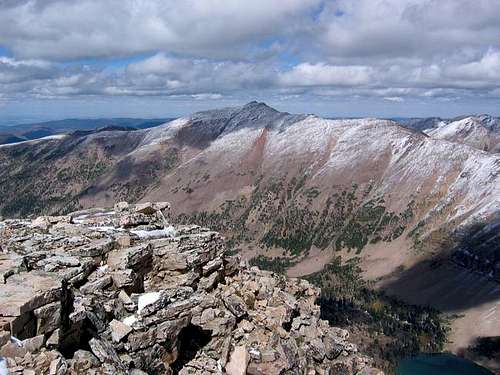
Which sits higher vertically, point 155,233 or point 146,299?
point 155,233

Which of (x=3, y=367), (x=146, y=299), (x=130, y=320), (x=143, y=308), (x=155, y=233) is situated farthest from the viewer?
(x=155, y=233)

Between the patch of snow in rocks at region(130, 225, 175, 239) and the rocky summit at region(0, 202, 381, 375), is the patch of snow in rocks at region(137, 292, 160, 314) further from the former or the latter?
the patch of snow in rocks at region(130, 225, 175, 239)

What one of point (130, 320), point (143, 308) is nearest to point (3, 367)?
point (130, 320)

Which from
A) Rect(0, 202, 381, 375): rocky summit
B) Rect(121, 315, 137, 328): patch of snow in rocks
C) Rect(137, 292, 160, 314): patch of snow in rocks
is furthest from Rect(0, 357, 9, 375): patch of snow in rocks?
Rect(137, 292, 160, 314): patch of snow in rocks

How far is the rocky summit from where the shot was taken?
31531 millimetres

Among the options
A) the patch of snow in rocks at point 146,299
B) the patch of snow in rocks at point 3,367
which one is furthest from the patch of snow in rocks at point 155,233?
the patch of snow in rocks at point 3,367

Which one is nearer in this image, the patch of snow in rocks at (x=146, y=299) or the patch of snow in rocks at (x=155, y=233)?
the patch of snow in rocks at (x=146, y=299)

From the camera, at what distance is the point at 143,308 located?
41.7m

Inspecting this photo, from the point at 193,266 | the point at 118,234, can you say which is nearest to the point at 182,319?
the point at 193,266

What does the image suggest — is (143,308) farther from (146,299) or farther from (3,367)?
(3,367)

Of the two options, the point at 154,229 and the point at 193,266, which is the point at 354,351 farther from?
the point at 154,229

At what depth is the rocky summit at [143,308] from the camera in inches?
1241

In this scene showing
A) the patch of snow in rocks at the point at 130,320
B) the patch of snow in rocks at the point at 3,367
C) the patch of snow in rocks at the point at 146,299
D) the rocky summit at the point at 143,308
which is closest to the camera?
the patch of snow in rocks at the point at 3,367

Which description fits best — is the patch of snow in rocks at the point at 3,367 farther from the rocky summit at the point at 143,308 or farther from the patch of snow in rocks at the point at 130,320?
the patch of snow in rocks at the point at 130,320
